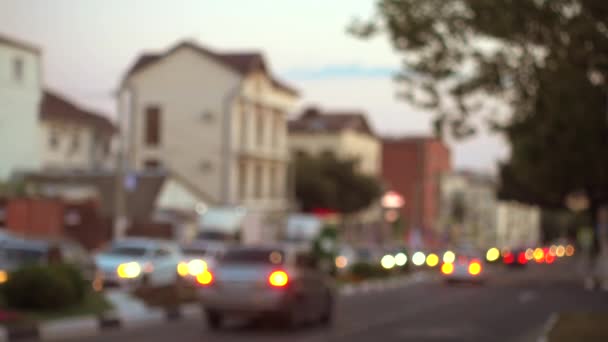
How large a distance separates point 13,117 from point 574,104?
42131mm

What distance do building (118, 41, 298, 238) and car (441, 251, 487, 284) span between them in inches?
953

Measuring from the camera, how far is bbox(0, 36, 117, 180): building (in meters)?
58.1

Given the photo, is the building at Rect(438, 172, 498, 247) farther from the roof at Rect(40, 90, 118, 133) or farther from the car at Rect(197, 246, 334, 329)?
the car at Rect(197, 246, 334, 329)

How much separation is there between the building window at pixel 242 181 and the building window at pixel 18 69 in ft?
52.0

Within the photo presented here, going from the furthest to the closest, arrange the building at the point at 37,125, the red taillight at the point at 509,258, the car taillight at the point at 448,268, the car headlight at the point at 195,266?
1. the red taillight at the point at 509,258
2. the building at the point at 37,125
3. the car taillight at the point at 448,268
4. the car headlight at the point at 195,266

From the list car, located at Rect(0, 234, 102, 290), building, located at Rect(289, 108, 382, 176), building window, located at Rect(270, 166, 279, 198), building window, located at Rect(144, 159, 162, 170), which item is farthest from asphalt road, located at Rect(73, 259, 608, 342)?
building, located at Rect(289, 108, 382, 176)

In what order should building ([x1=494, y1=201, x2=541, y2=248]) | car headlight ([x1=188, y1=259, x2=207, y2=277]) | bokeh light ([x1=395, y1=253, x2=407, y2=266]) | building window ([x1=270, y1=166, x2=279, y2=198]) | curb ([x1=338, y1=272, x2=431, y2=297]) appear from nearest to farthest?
car headlight ([x1=188, y1=259, x2=207, y2=277]) < curb ([x1=338, y1=272, x2=431, y2=297]) < bokeh light ([x1=395, y1=253, x2=407, y2=266]) < building window ([x1=270, y1=166, x2=279, y2=198]) < building ([x1=494, y1=201, x2=541, y2=248])

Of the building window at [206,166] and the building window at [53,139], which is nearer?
the building window at [53,139]

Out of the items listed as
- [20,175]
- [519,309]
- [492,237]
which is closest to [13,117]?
[20,175]

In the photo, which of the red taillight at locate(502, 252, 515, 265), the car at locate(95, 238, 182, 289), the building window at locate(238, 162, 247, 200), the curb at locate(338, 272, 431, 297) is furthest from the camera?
the red taillight at locate(502, 252, 515, 265)

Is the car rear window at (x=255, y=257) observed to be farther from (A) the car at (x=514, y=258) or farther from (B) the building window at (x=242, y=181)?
(A) the car at (x=514, y=258)

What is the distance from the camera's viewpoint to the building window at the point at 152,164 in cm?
6950

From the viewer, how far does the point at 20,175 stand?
59.1 meters

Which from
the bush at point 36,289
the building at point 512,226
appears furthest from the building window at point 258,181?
the building at point 512,226
